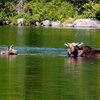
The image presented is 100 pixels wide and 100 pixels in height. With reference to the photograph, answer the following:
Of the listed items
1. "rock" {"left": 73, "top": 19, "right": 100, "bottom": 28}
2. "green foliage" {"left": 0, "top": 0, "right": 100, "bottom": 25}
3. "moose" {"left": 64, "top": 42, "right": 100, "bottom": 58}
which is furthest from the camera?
"green foliage" {"left": 0, "top": 0, "right": 100, "bottom": 25}

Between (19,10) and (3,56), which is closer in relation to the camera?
(3,56)

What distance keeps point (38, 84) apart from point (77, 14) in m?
67.3

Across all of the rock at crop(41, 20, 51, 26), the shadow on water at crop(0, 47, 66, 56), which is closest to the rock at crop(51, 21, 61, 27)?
the rock at crop(41, 20, 51, 26)

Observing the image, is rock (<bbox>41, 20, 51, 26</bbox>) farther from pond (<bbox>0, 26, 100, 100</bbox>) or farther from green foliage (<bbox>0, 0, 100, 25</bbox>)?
pond (<bbox>0, 26, 100, 100</bbox>)

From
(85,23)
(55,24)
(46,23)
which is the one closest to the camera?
(85,23)

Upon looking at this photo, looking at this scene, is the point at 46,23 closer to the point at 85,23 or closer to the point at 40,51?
the point at 85,23

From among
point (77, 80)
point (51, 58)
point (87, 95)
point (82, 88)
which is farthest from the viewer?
point (51, 58)

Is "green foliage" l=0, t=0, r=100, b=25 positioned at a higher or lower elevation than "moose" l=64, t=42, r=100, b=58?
higher

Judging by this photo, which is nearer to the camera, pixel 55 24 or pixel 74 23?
pixel 74 23

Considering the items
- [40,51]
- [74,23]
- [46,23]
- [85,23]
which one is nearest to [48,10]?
[46,23]

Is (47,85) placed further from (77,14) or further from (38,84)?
(77,14)

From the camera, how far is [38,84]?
20578 mm

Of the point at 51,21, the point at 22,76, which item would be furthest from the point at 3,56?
the point at 51,21

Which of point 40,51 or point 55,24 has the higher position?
point 40,51
